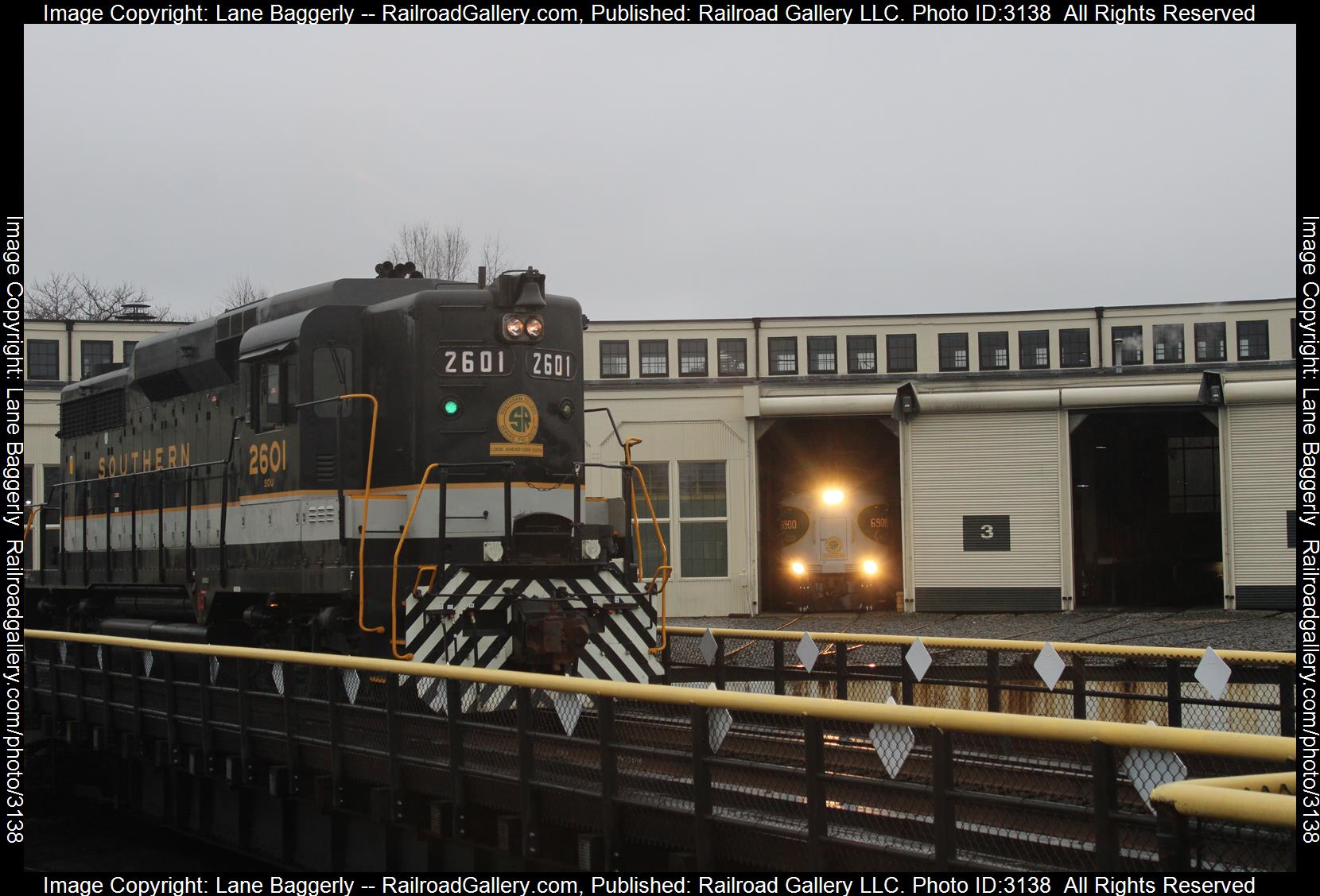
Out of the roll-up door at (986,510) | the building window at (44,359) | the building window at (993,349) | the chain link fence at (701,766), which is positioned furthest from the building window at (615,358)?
the chain link fence at (701,766)

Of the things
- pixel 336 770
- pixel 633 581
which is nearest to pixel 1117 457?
pixel 633 581

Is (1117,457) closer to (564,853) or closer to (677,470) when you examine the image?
(677,470)

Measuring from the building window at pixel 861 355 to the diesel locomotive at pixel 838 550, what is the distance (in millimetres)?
3208

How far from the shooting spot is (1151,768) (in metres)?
5.30

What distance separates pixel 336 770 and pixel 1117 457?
31.8 meters

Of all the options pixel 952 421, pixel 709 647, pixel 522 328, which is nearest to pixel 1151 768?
pixel 709 647

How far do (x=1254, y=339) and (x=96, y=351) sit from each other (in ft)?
85.6

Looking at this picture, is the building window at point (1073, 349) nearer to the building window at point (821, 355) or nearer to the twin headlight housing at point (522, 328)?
the building window at point (821, 355)

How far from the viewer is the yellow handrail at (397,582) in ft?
34.7

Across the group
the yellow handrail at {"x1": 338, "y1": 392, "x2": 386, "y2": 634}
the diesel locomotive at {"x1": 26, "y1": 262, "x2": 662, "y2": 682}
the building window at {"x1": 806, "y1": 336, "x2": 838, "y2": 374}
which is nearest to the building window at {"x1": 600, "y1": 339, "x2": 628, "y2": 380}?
the building window at {"x1": 806, "y1": 336, "x2": 838, "y2": 374}

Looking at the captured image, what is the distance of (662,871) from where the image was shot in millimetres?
6801

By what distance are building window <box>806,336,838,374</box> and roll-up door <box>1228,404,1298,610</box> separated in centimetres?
872

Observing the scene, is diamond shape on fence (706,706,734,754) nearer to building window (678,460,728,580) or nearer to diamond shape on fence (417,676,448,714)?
diamond shape on fence (417,676,448,714)

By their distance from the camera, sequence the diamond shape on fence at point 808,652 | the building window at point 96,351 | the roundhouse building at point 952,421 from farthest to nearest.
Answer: the building window at point 96,351 → the roundhouse building at point 952,421 → the diamond shape on fence at point 808,652
